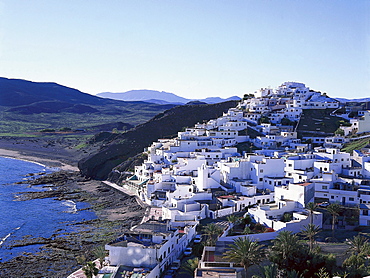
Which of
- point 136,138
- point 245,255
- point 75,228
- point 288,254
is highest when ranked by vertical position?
point 136,138

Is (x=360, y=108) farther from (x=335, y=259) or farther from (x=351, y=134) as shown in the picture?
(x=335, y=259)

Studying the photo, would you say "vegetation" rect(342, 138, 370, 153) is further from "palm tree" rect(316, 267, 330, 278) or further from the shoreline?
the shoreline

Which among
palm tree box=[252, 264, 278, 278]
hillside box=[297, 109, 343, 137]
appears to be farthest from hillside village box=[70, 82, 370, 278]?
palm tree box=[252, 264, 278, 278]

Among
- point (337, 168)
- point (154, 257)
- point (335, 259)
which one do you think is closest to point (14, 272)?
point (154, 257)

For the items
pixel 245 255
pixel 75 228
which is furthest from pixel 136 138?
pixel 245 255

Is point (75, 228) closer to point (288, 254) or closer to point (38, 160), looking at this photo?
point (288, 254)

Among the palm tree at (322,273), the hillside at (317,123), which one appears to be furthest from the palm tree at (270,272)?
the hillside at (317,123)
